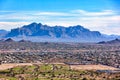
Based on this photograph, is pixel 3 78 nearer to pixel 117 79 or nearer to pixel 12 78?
pixel 12 78

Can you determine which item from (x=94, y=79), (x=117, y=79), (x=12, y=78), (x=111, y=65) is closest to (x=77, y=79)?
(x=94, y=79)

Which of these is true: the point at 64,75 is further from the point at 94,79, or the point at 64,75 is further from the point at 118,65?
the point at 118,65

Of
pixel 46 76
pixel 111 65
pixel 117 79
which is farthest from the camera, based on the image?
pixel 111 65

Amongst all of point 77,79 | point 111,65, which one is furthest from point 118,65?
point 77,79

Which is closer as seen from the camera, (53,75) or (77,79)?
(77,79)

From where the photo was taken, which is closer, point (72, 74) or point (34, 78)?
point (34, 78)

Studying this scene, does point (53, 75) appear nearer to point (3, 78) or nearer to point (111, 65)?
point (3, 78)

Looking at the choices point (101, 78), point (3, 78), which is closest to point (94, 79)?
point (101, 78)

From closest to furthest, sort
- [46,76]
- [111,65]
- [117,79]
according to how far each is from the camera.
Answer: [117,79]
[46,76]
[111,65]
